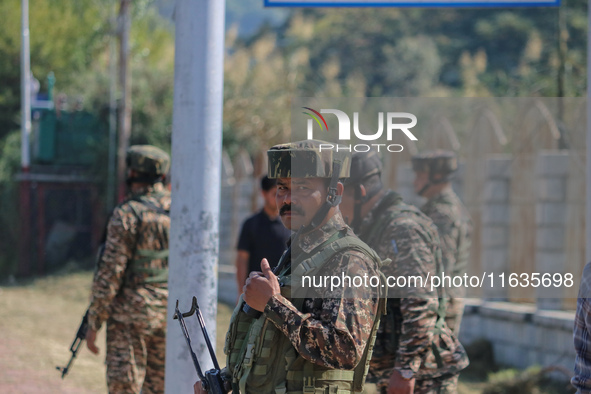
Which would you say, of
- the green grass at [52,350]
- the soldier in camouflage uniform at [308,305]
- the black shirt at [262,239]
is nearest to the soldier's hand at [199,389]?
the soldier in camouflage uniform at [308,305]

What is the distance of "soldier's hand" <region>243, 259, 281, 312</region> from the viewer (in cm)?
299

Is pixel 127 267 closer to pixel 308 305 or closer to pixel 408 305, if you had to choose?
pixel 408 305

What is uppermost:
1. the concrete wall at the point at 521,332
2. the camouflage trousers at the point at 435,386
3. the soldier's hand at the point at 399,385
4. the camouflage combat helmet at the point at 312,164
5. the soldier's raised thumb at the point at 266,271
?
the camouflage combat helmet at the point at 312,164

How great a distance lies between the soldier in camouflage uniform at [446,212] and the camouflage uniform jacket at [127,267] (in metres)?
1.75

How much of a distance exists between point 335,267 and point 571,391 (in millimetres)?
4825

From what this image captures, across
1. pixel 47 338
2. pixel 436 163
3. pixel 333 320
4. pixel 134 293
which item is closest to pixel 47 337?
pixel 47 338

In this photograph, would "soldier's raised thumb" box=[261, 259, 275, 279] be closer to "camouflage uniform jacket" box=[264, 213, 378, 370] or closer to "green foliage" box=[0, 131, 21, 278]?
"camouflage uniform jacket" box=[264, 213, 378, 370]

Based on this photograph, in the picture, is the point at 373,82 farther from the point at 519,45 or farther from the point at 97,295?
the point at 97,295

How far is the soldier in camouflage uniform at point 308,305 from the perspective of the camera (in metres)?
2.93

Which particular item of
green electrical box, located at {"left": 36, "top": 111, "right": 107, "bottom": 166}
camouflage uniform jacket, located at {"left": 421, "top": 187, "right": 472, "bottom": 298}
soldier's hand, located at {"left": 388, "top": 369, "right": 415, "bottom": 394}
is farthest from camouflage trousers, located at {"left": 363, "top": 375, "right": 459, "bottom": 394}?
green electrical box, located at {"left": 36, "top": 111, "right": 107, "bottom": 166}

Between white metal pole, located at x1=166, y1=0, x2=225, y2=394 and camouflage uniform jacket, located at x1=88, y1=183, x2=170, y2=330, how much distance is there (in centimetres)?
118

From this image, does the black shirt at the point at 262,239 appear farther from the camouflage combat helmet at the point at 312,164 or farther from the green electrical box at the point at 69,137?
the green electrical box at the point at 69,137

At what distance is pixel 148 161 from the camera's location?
545cm

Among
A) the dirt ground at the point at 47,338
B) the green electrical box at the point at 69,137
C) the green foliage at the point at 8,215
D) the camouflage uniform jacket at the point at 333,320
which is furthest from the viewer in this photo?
the green electrical box at the point at 69,137
